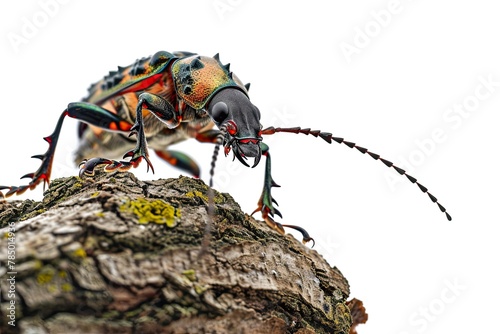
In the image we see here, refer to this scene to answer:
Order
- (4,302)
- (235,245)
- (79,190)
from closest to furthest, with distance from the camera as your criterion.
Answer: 1. (4,302)
2. (235,245)
3. (79,190)

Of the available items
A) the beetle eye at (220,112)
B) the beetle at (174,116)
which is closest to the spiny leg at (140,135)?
the beetle at (174,116)

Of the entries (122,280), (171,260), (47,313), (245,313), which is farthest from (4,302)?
(245,313)

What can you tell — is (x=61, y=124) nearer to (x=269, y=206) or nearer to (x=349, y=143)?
(x=269, y=206)

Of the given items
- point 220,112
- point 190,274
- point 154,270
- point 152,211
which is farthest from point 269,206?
point 154,270

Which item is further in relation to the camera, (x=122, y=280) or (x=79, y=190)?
(x=79, y=190)

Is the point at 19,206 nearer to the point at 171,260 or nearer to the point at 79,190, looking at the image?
the point at 79,190

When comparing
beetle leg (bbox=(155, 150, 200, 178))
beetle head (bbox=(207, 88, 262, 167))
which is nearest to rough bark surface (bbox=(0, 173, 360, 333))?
beetle head (bbox=(207, 88, 262, 167))

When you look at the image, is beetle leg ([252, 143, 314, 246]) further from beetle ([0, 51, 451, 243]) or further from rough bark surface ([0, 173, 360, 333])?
rough bark surface ([0, 173, 360, 333])
